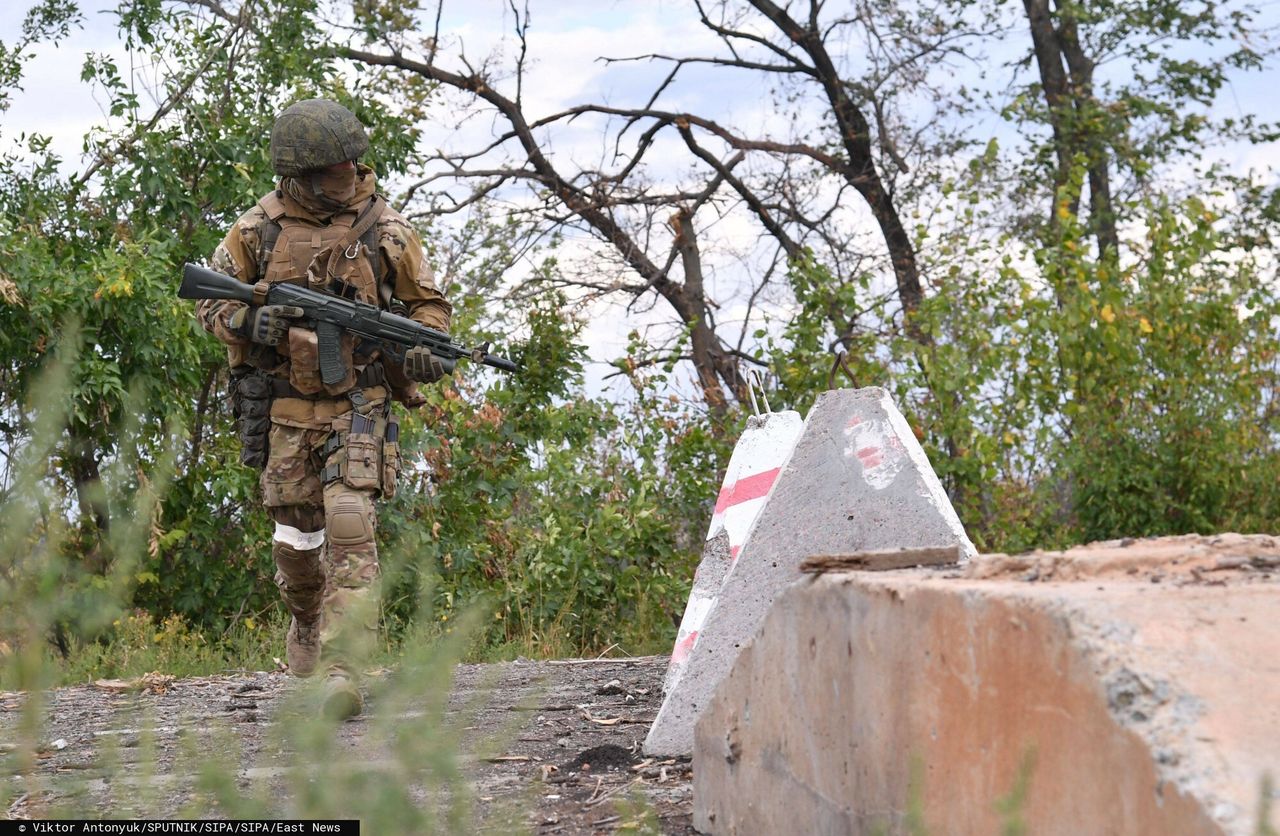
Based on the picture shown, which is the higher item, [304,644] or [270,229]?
[270,229]

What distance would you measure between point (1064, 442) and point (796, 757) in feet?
22.6

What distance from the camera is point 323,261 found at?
4875 mm

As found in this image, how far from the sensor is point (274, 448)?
16.0ft

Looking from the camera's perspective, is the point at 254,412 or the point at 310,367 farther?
the point at 254,412

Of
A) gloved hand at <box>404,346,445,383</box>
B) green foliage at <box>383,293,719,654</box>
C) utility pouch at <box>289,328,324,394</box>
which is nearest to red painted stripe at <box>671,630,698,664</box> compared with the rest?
gloved hand at <box>404,346,445,383</box>

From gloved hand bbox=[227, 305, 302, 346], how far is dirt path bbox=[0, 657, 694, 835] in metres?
1.17

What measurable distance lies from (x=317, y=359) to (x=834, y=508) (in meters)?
2.01

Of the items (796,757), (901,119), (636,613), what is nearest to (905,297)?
(901,119)

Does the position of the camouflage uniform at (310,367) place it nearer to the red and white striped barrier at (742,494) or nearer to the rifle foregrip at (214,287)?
the rifle foregrip at (214,287)

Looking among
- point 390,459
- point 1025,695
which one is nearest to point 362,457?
point 390,459

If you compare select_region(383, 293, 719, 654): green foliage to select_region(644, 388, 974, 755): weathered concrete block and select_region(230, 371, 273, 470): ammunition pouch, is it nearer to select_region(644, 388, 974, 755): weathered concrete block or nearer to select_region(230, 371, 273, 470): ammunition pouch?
select_region(230, 371, 273, 470): ammunition pouch

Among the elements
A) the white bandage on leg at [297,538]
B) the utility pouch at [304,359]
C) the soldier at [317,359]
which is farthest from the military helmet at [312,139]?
the white bandage on leg at [297,538]

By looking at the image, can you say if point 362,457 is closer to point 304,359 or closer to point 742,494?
point 304,359

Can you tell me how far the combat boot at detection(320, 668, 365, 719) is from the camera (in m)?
4.16
